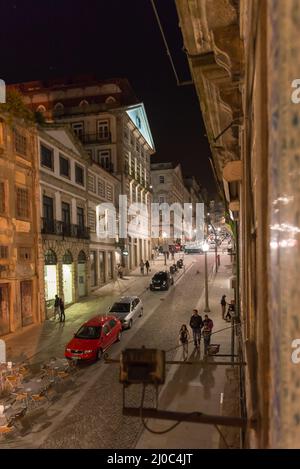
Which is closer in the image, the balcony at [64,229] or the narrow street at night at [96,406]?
the narrow street at night at [96,406]

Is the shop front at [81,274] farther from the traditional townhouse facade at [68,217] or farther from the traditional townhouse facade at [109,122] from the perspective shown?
the traditional townhouse facade at [109,122]

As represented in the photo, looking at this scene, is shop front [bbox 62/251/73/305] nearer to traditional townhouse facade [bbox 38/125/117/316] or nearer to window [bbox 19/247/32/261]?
traditional townhouse facade [bbox 38/125/117/316]

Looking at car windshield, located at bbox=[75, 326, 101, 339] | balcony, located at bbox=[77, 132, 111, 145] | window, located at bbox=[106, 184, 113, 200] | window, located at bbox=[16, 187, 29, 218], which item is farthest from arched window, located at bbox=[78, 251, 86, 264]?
balcony, located at bbox=[77, 132, 111, 145]

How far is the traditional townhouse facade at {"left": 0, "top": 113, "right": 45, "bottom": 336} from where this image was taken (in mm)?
18828

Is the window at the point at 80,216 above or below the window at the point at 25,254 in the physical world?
above

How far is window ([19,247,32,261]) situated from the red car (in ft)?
22.6

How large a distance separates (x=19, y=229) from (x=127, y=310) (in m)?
8.47

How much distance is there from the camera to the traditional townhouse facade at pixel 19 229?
61.8 feet

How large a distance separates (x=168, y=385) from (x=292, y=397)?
11111 millimetres

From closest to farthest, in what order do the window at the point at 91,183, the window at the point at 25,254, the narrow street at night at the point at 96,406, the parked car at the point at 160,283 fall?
the narrow street at night at the point at 96,406, the window at the point at 25,254, the parked car at the point at 160,283, the window at the point at 91,183

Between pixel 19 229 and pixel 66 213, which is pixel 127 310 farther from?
pixel 66 213

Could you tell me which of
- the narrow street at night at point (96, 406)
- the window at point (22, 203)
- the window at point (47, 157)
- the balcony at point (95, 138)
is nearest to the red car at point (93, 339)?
the narrow street at night at point (96, 406)

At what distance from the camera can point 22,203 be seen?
20.8 m

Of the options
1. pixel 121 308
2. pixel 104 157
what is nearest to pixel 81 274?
pixel 121 308
